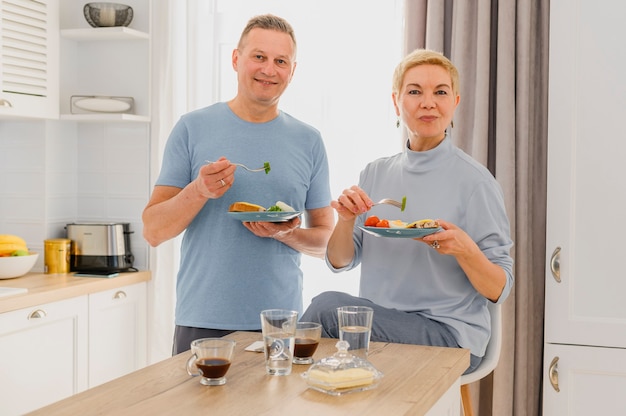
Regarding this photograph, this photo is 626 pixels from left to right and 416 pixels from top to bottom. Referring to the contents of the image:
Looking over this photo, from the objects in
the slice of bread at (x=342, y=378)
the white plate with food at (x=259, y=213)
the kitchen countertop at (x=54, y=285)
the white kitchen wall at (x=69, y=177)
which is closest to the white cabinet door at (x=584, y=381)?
the white plate with food at (x=259, y=213)

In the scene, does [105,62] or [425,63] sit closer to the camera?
[425,63]

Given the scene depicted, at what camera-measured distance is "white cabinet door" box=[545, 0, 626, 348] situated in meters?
2.82

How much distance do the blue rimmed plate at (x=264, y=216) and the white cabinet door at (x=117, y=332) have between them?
1.56 metres

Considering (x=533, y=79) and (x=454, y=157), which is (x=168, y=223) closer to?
(x=454, y=157)

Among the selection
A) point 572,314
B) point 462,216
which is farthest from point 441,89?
point 572,314

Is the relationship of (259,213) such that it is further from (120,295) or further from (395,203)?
(120,295)

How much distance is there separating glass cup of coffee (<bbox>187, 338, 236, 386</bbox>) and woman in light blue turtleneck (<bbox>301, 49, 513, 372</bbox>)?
1.68 ft

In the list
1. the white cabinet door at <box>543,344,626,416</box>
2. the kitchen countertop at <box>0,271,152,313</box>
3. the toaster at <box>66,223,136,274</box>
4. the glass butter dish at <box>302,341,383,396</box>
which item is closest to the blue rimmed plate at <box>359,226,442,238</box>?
the glass butter dish at <box>302,341,383,396</box>

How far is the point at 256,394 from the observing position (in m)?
1.54

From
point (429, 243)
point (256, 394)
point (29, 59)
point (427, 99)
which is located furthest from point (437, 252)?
point (29, 59)

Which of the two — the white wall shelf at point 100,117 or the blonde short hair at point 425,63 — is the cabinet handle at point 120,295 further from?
the blonde short hair at point 425,63

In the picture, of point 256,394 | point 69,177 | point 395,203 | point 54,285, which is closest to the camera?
point 256,394

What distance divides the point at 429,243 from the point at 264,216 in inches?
20.3

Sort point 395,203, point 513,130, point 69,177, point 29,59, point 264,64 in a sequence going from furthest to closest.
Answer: point 69,177
point 29,59
point 513,130
point 264,64
point 395,203
